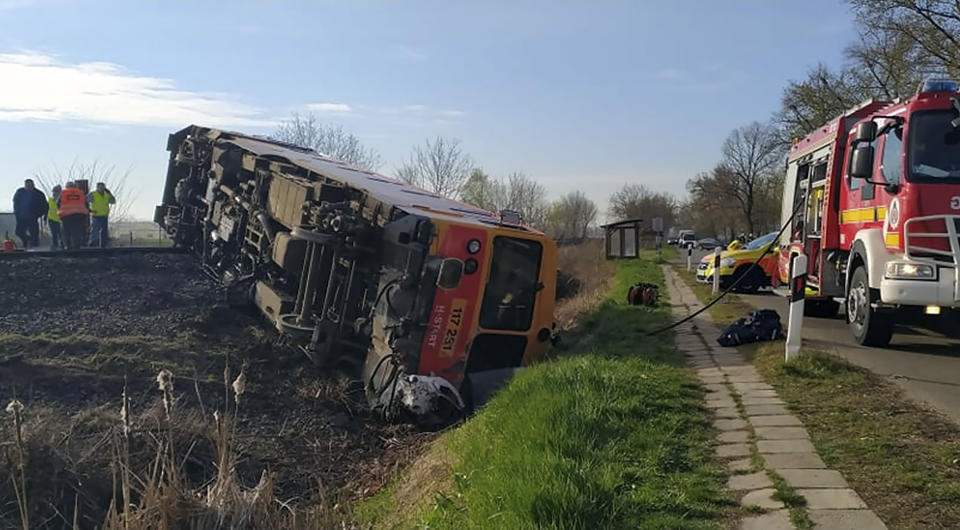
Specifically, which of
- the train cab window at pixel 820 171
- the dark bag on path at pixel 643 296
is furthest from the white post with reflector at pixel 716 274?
the train cab window at pixel 820 171

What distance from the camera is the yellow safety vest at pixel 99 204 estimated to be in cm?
1800

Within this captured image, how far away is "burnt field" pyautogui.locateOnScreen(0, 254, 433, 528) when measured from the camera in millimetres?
5465

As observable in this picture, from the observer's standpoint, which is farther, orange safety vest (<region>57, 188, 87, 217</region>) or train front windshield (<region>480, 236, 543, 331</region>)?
orange safety vest (<region>57, 188, 87, 217</region>)

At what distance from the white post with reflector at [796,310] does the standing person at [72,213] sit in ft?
46.1

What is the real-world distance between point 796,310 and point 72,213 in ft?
47.5

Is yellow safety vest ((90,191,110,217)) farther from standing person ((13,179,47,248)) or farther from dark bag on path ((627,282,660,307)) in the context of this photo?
dark bag on path ((627,282,660,307))

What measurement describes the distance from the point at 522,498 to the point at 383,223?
4906mm

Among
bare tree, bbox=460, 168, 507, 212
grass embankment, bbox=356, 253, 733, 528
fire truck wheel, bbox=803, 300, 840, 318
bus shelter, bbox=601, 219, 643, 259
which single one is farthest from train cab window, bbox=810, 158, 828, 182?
bare tree, bbox=460, 168, 507, 212

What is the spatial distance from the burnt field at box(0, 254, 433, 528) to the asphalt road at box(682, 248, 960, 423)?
4103mm

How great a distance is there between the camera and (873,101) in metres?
11.0

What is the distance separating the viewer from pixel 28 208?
1753 cm

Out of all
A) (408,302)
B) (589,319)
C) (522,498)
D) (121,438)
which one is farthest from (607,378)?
(589,319)

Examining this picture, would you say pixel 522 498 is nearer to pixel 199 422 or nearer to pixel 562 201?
pixel 199 422

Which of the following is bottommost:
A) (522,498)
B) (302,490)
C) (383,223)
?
(302,490)
